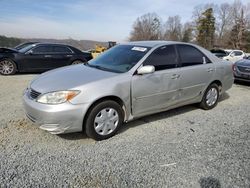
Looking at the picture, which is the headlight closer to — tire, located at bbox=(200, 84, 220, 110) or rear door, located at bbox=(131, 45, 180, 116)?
rear door, located at bbox=(131, 45, 180, 116)

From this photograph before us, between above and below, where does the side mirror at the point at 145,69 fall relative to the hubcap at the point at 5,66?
above

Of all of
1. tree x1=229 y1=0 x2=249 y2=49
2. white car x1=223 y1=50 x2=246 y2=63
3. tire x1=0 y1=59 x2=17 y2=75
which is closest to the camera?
tire x1=0 y1=59 x2=17 y2=75

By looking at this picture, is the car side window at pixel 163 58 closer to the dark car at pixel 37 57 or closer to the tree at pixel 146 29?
the dark car at pixel 37 57

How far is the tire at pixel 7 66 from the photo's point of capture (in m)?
9.46

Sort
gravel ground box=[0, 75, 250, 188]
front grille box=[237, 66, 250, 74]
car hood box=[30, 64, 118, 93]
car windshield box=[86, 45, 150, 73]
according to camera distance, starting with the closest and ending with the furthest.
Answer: gravel ground box=[0, 75, 250, 188] → car hood box=[30, 64, 118, 93] → car windshield box=[86, 45, 150, 73] → front grille box=[237, 66, 250, 74]

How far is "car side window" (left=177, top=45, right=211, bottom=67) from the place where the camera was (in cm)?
467

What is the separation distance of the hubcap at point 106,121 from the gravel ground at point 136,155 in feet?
0.58

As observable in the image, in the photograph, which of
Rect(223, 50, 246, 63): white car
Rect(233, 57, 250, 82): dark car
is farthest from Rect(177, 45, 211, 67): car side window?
Rect(223, 50, 246, 63): white car

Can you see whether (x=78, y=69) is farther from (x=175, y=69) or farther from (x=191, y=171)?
(x=191, y=171)

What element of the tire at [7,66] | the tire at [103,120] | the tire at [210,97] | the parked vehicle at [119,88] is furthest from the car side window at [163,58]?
the tire at [7,66]

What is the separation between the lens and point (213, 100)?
546cm

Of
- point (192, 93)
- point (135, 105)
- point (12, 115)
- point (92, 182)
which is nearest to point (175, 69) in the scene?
point (192, 93)

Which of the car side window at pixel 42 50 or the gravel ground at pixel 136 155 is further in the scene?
the car side window at pixel 42 50

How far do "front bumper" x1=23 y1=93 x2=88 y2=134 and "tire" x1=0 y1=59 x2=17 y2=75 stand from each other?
22.7 ft
